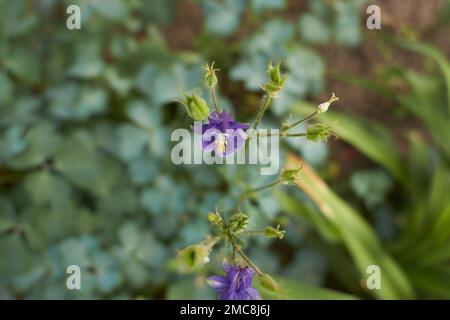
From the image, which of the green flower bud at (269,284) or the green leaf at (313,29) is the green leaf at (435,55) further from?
the green flower bud at (269,284)

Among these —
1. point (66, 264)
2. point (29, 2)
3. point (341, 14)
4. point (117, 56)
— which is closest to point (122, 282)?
point (66, 264)

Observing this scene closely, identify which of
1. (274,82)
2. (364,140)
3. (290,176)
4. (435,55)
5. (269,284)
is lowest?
(269,284)

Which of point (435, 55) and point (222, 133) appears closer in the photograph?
point (222, 133)

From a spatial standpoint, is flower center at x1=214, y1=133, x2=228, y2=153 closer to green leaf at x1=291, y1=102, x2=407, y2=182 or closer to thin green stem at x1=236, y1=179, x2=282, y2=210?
thin green stem at x1=236, y1=179, x2=282, y2=210

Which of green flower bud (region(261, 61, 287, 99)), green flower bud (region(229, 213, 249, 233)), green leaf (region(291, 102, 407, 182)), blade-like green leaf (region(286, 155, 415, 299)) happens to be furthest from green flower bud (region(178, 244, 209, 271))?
green leaf (region(291, 102, 407, 182))

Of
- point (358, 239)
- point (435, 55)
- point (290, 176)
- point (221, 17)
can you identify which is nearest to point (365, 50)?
point (435, 55)

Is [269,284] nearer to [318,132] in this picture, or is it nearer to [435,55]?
[318,132]
